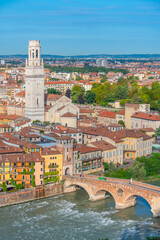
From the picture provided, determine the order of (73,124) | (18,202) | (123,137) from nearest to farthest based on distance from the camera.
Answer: (18,202) < (123,137) < (73,124)

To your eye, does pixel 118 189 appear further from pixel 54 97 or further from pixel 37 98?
pixel 54 97

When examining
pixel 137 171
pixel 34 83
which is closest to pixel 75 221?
pixel 137 171

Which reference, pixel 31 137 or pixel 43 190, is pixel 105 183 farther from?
pixel 31 137

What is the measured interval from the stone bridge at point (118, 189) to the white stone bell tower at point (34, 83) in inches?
545

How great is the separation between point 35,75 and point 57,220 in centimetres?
1901

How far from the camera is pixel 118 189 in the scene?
22406mm

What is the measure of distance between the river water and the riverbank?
0.29 meters

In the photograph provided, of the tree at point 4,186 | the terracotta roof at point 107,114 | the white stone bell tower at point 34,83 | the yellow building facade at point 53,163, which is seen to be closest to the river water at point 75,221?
the tree at point 4,186

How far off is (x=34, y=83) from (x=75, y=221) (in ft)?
62.9

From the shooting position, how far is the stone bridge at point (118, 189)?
818 inches

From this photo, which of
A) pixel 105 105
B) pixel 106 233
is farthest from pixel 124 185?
pixel 105 105

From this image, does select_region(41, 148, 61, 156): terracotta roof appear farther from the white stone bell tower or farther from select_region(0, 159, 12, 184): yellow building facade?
the white stone bell tower

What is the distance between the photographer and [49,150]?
24906mm

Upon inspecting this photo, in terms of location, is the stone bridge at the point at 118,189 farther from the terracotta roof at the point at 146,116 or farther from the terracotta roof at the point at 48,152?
the terracotta roof at the point at 146,116
